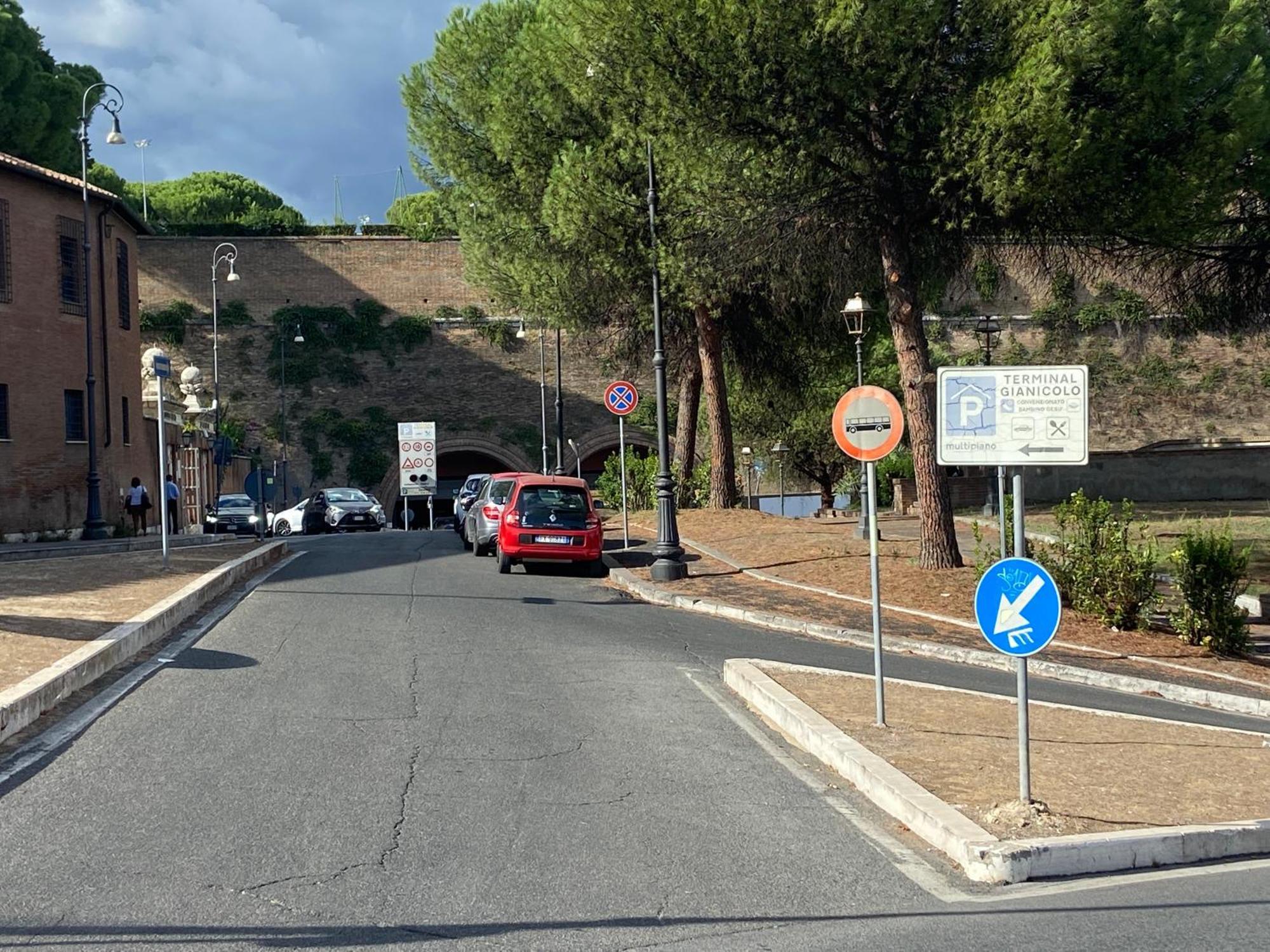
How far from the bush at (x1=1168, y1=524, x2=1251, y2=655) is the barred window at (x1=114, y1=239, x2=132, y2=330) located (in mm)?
29119

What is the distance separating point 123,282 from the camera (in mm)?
36875

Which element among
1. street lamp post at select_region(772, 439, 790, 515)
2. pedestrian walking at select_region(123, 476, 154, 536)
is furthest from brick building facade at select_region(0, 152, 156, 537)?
street lamp post at select_region(772, 439, 790, 515)

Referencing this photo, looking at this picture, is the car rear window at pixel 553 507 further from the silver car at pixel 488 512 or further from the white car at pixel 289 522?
the white car at pixel 289 522

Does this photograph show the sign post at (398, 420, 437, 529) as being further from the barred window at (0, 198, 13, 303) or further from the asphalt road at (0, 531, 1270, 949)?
the asphalt road at (0, 531, 1270, 949)

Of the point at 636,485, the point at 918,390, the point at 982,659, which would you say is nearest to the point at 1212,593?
the point at 982,659

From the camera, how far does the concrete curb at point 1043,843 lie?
20.5 feet

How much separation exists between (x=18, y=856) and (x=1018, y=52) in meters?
14.8

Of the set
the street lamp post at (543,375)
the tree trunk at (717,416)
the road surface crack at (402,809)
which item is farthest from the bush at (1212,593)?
the street lamp post at (543,375)

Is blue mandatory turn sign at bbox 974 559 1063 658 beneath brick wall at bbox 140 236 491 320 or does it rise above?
beneath

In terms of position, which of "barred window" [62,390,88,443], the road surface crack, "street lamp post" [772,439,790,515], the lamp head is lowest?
the road surface crack

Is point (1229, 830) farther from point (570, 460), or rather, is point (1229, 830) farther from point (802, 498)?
point (570, 460)

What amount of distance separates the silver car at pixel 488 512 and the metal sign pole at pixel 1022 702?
52.8 ft

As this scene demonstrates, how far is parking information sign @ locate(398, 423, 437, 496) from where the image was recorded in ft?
158

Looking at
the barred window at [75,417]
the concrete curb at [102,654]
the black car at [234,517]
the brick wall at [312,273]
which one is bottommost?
the concrete curb at [102,654]
